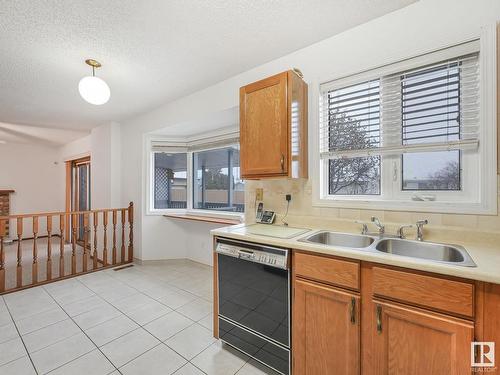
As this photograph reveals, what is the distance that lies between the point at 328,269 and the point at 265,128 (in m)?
1.17

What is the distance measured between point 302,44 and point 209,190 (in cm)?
241

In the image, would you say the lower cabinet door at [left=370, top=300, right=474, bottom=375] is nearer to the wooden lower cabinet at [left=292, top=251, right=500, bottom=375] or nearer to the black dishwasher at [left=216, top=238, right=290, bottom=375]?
the wooden lower cabinet at [left=292, top=251, right=500, bottom=375]

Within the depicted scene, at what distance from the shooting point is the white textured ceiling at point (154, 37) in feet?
5.24

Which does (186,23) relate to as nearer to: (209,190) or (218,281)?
(218,281)

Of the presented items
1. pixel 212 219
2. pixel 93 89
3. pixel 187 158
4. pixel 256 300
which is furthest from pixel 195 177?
pixel 256 300

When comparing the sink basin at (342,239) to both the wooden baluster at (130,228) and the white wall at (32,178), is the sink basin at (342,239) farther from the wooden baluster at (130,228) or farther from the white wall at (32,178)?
the white wall at (32,178)

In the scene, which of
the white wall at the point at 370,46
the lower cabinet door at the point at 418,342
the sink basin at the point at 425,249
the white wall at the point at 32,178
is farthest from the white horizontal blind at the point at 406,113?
the white wall at the point at 32,178

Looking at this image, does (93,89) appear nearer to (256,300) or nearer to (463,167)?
(256,300)

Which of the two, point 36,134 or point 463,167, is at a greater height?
point 36,134

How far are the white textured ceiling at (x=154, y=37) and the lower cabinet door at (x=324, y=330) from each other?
1.85m

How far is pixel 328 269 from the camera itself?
1.35m

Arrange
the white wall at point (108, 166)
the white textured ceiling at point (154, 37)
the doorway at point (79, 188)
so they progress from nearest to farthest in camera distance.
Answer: the white textured ceiling at point (154, 37), the white wall at point (108, 166), the doorway at point (79, 188)

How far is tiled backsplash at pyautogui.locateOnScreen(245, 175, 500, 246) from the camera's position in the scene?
1406 millimetres

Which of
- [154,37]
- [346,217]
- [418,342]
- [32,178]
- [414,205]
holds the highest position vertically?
[154,37]
